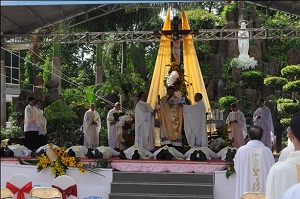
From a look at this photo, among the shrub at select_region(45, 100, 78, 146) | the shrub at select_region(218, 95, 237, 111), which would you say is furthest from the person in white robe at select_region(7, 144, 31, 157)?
the shrub at select_region(218, 95, 237, 111)

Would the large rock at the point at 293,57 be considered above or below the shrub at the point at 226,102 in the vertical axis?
above

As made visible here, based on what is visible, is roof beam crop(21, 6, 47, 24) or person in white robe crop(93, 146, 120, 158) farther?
roof beam crop(21, 6, 47, 24)

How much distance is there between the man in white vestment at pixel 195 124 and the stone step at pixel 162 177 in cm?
347

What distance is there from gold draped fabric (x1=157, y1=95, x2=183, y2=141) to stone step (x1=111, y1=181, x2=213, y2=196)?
11.7ft

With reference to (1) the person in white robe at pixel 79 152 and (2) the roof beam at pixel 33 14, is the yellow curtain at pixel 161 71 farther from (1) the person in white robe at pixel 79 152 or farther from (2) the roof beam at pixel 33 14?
(1) the person in white robe at pixel 79 152

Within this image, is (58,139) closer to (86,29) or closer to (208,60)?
(86,29)

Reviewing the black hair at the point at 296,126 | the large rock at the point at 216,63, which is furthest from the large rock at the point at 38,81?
the black hair at the point at 296,126

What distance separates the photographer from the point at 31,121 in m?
20.0

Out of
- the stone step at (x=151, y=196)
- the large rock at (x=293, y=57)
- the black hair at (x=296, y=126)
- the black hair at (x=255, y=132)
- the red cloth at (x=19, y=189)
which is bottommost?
the stone step at (x=151, y=196)

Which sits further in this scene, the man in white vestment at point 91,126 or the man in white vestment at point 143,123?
the man in white vestment at point 91,126

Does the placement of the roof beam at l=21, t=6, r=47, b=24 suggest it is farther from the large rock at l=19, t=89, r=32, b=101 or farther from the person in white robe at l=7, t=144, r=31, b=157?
the large rock at l=19, t=89, r=32, b=101

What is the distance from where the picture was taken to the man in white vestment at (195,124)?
1750cm

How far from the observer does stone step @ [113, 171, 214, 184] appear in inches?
551

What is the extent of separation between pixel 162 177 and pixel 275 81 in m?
17.2
